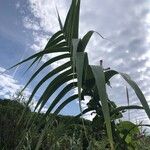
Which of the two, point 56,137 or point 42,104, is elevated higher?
point 42,104

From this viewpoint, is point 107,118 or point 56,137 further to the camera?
point 56,137

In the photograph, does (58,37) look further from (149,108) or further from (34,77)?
(149,108)

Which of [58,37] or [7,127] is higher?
[7,127]

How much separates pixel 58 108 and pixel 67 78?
14 cm

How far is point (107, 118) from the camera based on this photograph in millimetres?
990

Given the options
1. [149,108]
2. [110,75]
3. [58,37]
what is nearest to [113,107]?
[110,75]

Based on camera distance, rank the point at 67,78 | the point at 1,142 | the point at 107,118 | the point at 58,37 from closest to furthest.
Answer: the point at 107,118, the point at 67,78, the point at 58,37, the point at 1,142

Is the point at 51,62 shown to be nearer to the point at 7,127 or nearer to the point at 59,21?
the point at 59,21

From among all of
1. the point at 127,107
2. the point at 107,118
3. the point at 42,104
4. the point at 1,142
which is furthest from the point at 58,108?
the point at 1,142

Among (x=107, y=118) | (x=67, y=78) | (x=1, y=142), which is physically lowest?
(x=107, y=118)

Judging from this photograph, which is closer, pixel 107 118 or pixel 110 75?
pixel 107 118

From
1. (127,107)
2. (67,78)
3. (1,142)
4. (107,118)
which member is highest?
(1,142)

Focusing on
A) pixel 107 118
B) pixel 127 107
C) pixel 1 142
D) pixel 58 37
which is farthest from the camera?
pixel 1 142

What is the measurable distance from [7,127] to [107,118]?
22.0 feet
